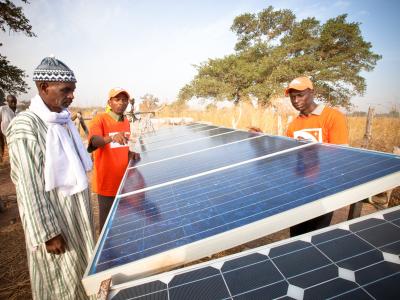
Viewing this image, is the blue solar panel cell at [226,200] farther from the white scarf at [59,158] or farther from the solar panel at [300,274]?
the white scarf at [59,158]

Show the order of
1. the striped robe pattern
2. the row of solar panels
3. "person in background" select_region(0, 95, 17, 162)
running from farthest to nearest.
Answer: "person in background" select_region(0, 95, 17, 162)
the striped robe pattern
the row of solar panels

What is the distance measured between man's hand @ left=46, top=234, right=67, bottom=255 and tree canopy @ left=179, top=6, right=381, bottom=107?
1734 centimetres

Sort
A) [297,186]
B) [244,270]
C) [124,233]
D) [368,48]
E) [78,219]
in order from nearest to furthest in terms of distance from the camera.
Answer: [244,270] → [124,233] → [297,186] → [78,219] → [368,48]

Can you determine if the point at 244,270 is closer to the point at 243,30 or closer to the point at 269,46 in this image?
the point at 269,46

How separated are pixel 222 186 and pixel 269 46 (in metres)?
22.4

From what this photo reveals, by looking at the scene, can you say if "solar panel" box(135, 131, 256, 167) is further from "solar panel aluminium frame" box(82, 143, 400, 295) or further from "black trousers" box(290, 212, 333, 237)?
"solar panel aluminium frame" box(82, 143, 400, 295)

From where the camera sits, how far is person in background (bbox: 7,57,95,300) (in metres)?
2.05

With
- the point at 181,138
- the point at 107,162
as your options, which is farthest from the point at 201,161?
the point at 181,138

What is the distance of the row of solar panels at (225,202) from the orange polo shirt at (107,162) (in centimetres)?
117

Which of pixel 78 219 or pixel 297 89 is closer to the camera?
pixel 78 219

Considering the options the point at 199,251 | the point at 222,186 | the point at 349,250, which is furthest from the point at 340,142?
the point at 199,251

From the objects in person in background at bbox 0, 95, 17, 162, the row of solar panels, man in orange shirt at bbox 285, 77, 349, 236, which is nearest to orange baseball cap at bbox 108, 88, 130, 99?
the row of solar panels

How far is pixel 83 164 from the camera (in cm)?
284

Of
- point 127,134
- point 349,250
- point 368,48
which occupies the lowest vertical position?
point 349,250
